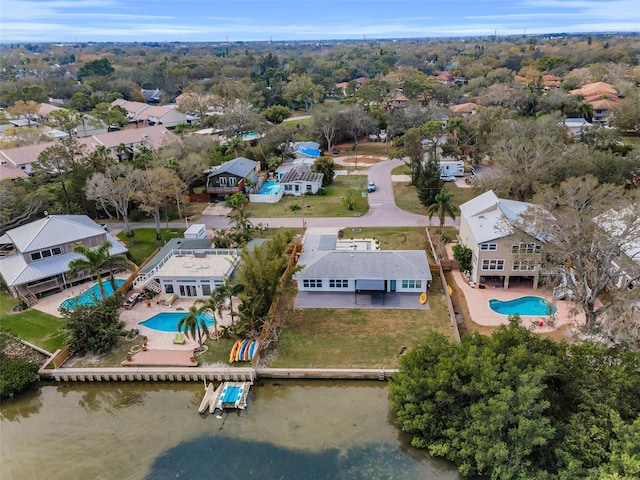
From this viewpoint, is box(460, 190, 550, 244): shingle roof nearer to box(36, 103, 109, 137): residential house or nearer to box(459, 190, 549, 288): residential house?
box(459, 190, 549, 288): residential house

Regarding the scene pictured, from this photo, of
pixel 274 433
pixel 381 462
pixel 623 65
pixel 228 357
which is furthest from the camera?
pixel 623 65

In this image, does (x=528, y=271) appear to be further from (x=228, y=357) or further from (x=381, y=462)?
(x=228, y=357)

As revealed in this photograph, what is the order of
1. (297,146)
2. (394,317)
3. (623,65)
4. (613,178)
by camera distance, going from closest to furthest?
(394,317) → (613,178) → (297,146) → (623,65)

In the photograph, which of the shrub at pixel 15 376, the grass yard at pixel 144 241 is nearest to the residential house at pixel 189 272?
the grass yard at pixel 144 241

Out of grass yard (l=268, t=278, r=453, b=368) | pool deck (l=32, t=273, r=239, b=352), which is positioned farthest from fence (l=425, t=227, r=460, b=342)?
pool deck (l=32, t=273, r=239, b=352)

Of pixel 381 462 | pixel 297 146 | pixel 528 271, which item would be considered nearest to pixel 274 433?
pixel 381 462

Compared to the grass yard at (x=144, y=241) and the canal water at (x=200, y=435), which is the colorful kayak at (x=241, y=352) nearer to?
the canal water at (x=200, y=435)

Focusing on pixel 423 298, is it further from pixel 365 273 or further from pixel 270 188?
pixel 270 188
